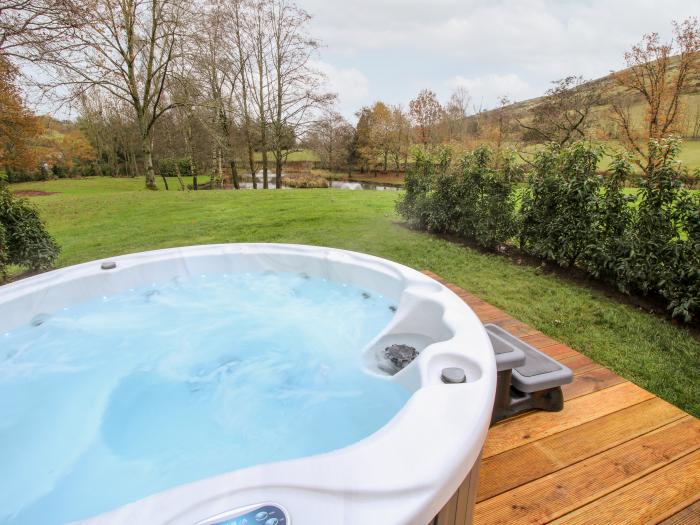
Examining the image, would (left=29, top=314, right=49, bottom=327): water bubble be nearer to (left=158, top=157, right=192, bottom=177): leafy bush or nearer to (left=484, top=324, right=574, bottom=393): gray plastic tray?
(left=484, top=324, right=574, bottom=393): gray plastic tray

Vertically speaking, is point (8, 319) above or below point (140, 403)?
above

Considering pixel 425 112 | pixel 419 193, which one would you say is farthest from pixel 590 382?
pixel 425 112

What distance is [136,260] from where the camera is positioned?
2543 millimetres

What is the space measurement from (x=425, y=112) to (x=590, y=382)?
17.0 metres

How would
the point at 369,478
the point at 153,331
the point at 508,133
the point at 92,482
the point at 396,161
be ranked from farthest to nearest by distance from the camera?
the point at 396,161 → the point at 508,133 → the point at 153,331 → the point at 92,482 → the point at 369,478

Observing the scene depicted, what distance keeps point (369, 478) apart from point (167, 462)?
975 millimetres

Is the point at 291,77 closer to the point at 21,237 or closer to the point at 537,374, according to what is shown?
the point at 21,237

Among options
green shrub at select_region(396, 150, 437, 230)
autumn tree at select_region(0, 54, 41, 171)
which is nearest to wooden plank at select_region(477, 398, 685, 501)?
green shrub at select_region(396, 150, 437, 230)

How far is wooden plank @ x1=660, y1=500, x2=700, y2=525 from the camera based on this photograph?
106 centimetres

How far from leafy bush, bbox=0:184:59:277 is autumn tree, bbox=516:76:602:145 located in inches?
471

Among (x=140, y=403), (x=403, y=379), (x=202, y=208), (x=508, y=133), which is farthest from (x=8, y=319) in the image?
(x=508, y=133)

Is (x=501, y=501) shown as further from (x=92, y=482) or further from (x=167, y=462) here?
(x=92, y=482)

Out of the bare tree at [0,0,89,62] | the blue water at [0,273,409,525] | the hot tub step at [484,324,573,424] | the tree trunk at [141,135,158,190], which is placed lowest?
the blue water at [0,273,409,525]

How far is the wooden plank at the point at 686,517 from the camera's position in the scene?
3.48ft
